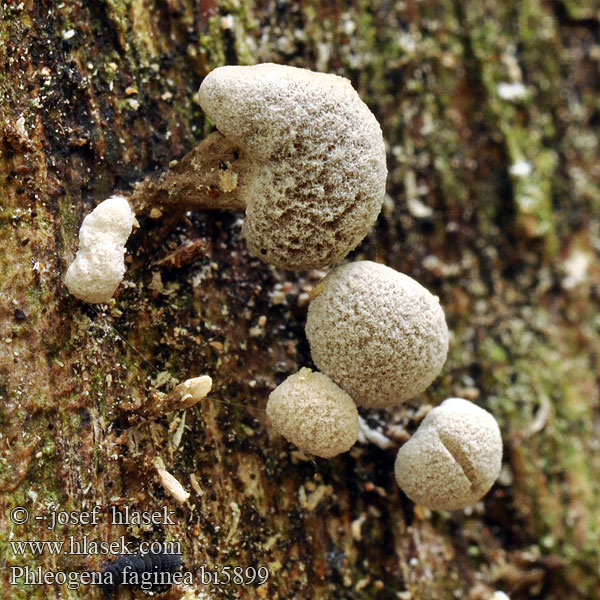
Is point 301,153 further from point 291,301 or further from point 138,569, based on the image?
point 138,569

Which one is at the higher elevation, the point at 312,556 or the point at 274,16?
the point at 274,16

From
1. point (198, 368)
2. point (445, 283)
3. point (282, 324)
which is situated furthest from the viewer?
point (445, 283)

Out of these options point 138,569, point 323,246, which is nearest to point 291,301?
point 323,246

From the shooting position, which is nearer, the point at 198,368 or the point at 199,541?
→ the point at 199,541

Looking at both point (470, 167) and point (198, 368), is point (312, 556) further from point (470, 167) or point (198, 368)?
point (470, 167)

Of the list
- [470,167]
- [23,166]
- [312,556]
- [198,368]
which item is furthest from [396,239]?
[23,166]

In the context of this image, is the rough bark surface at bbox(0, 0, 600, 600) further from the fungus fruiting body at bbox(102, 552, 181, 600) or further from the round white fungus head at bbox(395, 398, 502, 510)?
the round white fungus head at bbox(395, 398, 502, 510)

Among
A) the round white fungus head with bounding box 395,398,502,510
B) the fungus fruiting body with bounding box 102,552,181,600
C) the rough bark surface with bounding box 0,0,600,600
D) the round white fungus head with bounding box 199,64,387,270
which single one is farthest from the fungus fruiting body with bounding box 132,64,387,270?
the fungus fruiting body with bounding box 102,552,181,600
